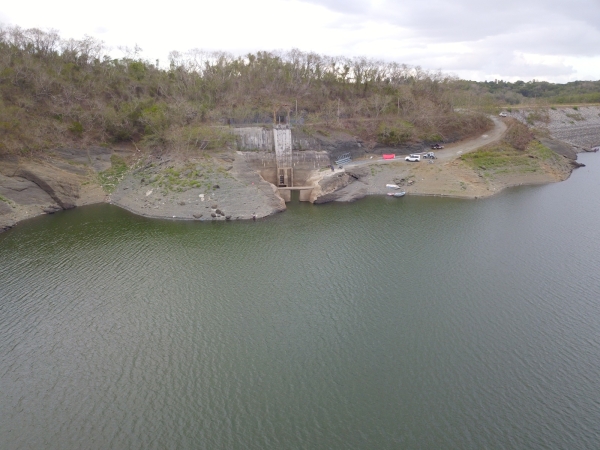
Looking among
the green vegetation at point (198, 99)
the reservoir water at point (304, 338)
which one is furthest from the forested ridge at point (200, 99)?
the reservoir water at point (304, 338)

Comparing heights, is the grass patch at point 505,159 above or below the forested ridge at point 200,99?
below

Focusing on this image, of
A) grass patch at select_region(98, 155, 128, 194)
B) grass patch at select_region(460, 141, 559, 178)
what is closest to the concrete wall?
grass patch at select_region(98, 155, 128, 194)

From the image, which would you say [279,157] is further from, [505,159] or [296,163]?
[505,159]

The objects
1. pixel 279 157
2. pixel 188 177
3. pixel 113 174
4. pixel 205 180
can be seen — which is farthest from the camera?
pixel 279 157

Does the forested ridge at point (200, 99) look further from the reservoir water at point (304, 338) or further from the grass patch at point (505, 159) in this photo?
the reservoir water at point (304, 338)

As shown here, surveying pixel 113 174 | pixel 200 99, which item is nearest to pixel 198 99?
pixel 200 99

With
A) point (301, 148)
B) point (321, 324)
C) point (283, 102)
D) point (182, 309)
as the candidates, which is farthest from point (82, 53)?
point (321, 324)

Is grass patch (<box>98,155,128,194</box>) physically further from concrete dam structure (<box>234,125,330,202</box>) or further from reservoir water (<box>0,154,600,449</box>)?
concrete dam structure (<box>234,125,330,202</box>)
